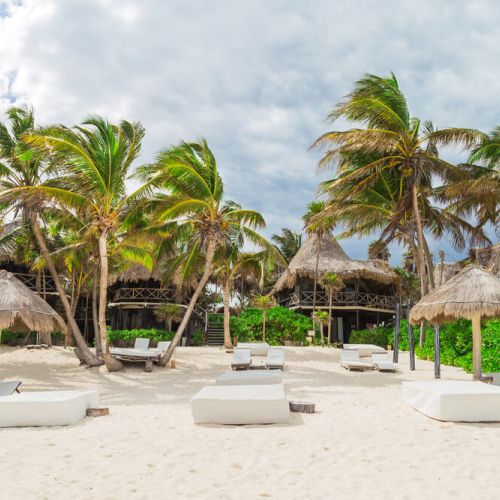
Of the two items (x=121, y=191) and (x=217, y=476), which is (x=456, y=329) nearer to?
(x=121, y=191)

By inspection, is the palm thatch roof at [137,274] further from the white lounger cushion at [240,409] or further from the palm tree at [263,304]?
the white lounger cushion at [240,409]

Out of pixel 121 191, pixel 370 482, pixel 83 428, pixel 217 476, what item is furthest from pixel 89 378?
pixel 370 482

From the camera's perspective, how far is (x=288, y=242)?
107ft

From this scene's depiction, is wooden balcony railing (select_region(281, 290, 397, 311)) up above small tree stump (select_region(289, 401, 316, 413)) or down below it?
above

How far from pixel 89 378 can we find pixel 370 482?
8.66 metres

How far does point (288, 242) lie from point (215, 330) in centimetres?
1131

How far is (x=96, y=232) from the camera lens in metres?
12.3

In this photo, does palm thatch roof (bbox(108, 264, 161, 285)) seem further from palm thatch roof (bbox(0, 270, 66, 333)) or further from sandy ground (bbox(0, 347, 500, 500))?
sandy ground (bbox(0, 347, 500, 500))

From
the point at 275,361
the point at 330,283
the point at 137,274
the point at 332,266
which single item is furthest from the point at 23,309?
the point at 332,266

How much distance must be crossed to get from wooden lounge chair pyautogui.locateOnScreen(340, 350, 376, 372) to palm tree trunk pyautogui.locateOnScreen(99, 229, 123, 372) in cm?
574

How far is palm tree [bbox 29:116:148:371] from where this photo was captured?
10.7 meters

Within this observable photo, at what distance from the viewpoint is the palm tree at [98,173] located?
35.2 ft

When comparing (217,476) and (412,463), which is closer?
(217,476)

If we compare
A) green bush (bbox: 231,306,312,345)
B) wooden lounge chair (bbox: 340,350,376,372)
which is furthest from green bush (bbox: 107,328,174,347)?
wooden lounge chair (bbox: 340,350,376,372)
